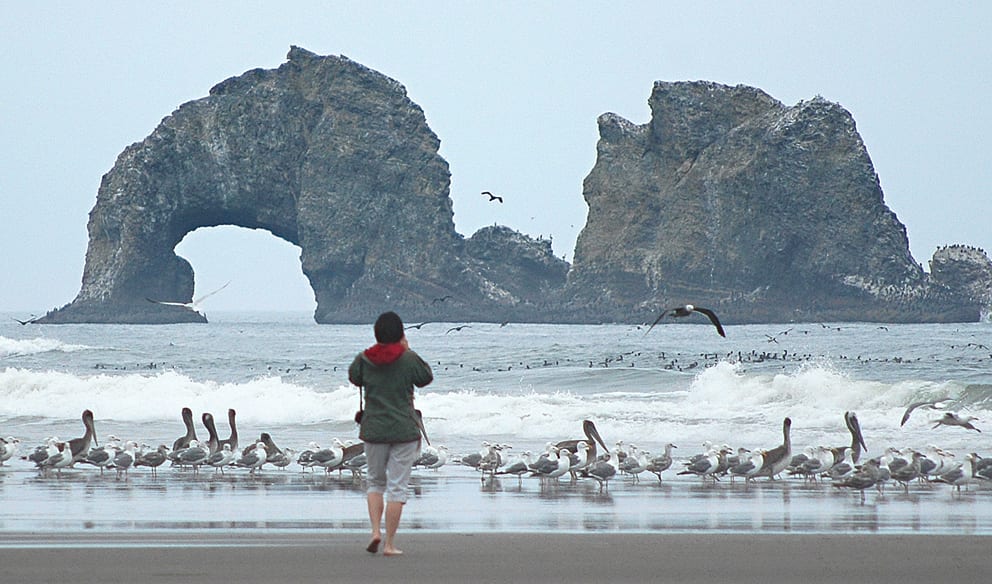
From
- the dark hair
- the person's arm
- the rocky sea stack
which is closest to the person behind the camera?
the dark hair

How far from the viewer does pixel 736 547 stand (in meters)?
8.42

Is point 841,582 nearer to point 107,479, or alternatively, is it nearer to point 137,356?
point 107,479

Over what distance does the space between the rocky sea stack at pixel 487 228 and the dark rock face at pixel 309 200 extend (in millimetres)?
182

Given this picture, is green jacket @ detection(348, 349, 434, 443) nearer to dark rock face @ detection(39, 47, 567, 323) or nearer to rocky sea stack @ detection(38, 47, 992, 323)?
rocky sea stack @ detection(38, 47, 992, 323)

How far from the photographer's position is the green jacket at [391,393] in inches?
309

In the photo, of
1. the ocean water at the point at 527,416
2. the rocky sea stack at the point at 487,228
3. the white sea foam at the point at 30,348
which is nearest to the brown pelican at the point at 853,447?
the ocean water at the point at 527,416

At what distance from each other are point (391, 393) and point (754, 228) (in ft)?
367

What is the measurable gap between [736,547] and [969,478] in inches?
187

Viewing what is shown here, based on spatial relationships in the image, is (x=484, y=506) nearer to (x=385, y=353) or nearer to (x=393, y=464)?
(x=393, y=464)

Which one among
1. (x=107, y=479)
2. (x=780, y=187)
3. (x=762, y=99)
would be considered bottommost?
(x=107, y=479)

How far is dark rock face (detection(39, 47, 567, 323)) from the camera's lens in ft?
408

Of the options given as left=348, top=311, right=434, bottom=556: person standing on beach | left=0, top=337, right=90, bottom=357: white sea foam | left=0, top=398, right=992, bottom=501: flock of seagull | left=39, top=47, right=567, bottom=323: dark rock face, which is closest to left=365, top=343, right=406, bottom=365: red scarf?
left=348, top=311, right=434, bottom=556: person standing on beach

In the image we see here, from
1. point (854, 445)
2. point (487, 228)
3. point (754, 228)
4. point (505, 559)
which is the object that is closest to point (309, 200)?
point (487, 228)

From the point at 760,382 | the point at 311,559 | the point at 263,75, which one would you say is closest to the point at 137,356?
the point at 760,382
